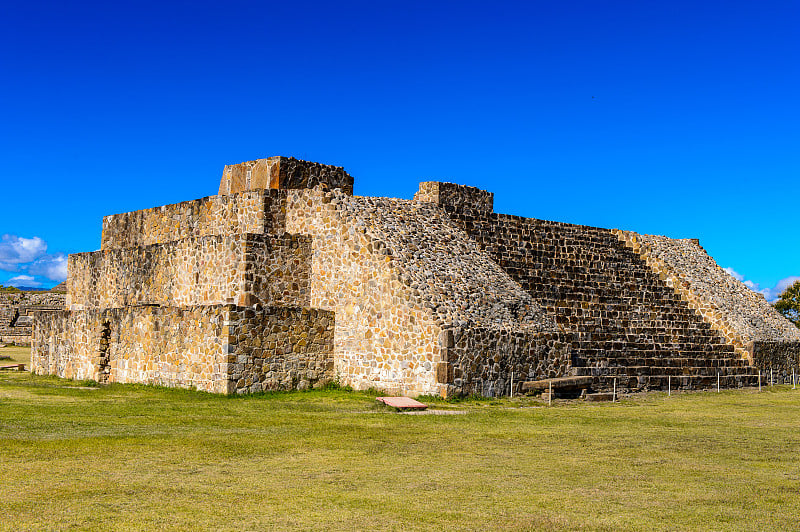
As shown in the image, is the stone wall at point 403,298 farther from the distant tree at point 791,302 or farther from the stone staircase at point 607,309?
the distant tree at point 791,302

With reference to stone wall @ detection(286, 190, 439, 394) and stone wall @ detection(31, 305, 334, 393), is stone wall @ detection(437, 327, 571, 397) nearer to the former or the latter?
stone wall @ detection(286, 190, 439, 394)

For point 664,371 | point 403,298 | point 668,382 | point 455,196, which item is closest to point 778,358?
point 664,371

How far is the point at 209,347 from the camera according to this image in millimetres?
17797

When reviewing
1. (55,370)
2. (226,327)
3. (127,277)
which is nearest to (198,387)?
(226,327)

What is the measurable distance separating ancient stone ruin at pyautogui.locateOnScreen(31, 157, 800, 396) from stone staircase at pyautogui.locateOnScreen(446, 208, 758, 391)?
58mm

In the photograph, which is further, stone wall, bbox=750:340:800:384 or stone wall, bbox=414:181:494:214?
stone wall, bbox=750:340:800:384

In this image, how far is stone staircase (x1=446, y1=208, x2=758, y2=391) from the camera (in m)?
21.7

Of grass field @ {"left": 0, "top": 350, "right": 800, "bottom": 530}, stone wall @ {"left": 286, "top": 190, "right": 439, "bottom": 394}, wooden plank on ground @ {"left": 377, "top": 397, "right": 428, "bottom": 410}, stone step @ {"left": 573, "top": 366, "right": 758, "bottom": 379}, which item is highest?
stone wall @ {"left": 286, "top": 190, "right": 439, "bottom": 394}

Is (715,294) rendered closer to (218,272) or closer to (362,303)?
(362,303)

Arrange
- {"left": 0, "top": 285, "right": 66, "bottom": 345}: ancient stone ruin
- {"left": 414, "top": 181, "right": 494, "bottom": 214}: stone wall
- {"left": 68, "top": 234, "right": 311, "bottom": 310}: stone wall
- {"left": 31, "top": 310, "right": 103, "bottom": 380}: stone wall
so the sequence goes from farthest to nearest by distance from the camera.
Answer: {"left": 0, "top": 285, "right": 66, "bottom": 345}: ancient stone ruin < {"left": 414, "top": 181, "right": 494, "bottom": 214}: stone wall < {"left": 31, "top": 310, "right": 103, "bottom": 380}: stone wall < {"left": 68, "top": 234, "right": 311, "bottom": 310}: stone wall

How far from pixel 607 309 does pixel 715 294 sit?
603cm

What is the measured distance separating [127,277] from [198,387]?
18.9ft

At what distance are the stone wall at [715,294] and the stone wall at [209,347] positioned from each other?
13.0 m

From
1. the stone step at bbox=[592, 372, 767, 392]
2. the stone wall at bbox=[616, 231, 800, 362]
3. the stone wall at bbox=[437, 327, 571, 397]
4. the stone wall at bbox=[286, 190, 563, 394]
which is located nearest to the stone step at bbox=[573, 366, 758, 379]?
the stone step at bbox=[592, 372, 767, 392]
